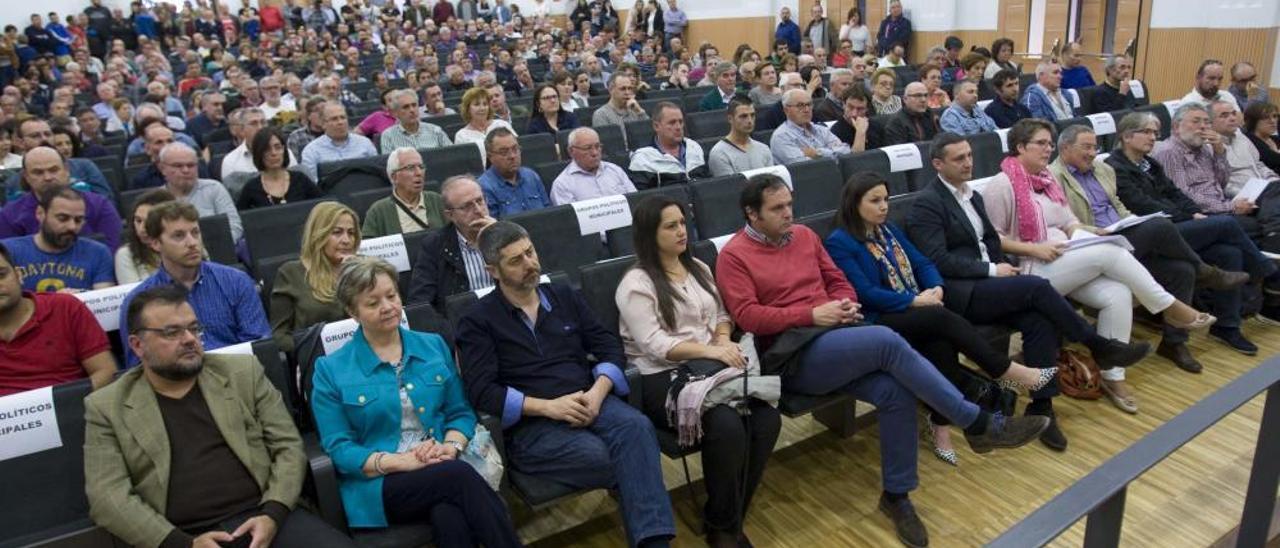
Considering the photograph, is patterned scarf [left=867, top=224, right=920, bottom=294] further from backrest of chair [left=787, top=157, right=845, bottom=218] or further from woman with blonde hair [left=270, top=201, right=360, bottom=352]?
woman with blonde hair [left=270, top=201, right=360, bottom=352]

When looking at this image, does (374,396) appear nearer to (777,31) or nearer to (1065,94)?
(1065,94)

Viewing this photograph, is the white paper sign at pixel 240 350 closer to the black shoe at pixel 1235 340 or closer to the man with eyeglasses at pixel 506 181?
the man with eyeglasses at pixel 506 181

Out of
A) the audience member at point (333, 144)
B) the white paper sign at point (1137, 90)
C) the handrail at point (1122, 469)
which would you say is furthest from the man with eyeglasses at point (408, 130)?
the white paper sign at point (1137, 90)

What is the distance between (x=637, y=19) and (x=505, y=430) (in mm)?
14303

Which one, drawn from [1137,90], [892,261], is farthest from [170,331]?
[1137,90]

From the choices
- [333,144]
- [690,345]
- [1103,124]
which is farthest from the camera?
[1103,124]

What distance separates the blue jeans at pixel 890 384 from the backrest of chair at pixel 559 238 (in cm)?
117

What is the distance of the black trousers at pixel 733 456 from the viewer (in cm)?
229

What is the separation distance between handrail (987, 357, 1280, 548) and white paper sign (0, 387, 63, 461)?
6.95ft

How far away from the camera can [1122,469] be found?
3.93ft

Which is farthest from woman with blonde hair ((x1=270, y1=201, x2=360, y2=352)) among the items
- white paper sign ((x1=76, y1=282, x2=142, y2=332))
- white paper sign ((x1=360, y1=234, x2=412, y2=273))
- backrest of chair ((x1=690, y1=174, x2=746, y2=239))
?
backrest of chair ((x1=690, y1=174, x2=746, y2=239))

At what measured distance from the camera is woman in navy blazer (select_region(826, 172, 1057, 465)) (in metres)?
2.76

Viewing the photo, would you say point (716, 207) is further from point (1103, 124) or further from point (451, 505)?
point (1103, 124)

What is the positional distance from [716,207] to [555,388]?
168cm
